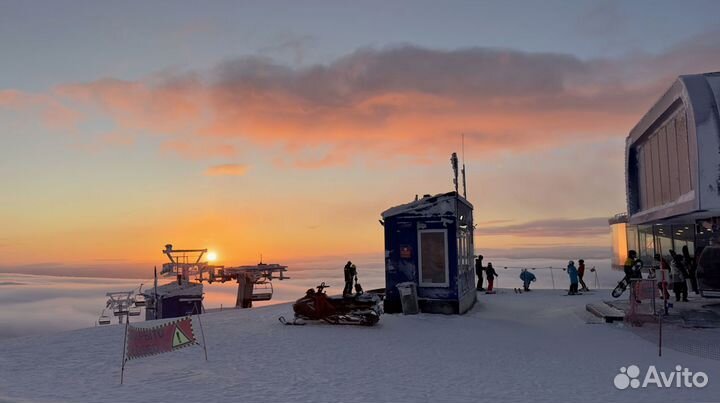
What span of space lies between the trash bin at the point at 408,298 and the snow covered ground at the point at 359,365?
46.6 inches

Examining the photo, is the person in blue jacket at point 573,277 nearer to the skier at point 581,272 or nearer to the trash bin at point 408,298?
the skier at point 581,272

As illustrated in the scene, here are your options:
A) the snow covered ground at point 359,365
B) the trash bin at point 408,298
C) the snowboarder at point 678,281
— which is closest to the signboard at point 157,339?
the snow covered ground at point 359,365

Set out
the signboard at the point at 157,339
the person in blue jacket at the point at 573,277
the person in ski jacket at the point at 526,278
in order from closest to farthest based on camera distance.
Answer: the signboard at the point at 157,339
the person in blue jacket at the point at 573,277
the person in ski jacket at the point at 526,278

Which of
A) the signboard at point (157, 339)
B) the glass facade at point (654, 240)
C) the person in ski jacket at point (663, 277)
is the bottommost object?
the signboard at point (157, 339)

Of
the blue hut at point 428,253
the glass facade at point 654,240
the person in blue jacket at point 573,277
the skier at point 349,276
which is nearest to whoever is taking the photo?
the blue hut at point 428,253

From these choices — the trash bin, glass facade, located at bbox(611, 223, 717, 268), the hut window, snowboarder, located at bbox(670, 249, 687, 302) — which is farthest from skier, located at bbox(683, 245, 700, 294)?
the trash bin

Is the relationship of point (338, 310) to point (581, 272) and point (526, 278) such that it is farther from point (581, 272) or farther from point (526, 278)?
point (581, 272)

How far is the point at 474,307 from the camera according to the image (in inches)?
886

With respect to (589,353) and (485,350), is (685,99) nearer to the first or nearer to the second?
(589,353)

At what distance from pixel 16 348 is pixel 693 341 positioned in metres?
17.4

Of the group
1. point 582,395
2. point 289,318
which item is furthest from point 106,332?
point 582,395

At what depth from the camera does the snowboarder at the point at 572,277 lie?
2839cm

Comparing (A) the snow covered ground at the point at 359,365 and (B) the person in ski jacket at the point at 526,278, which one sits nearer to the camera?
(A) the snow covered ground at the point at 359,365

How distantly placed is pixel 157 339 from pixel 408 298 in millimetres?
9912
